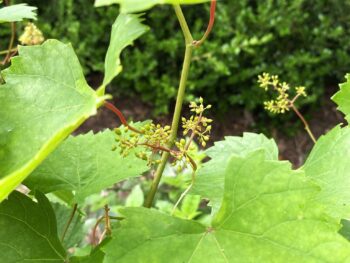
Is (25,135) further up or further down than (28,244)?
further up

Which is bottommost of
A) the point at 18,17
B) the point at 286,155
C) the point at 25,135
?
the point at 286,155

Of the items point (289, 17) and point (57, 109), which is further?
point (289, 17)

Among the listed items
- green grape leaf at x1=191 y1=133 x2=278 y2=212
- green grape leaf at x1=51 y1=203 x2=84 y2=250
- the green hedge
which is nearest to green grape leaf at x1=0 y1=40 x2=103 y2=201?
green grape leaf at x1=191 y1=133 x2=278 y2=212

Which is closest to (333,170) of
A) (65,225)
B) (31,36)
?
(65,225)

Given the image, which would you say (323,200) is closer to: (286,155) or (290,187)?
(290,187)

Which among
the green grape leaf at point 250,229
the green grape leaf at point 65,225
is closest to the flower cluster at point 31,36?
the green grape leaf at point 65,225

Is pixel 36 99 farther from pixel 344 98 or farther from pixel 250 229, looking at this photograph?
pixel 344 98

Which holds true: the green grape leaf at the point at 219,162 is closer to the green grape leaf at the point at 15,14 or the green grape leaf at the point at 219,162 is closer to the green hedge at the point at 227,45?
the green grape leaf at the point at 15,14

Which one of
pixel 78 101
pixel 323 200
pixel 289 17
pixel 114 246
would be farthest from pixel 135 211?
pixel 289 17
